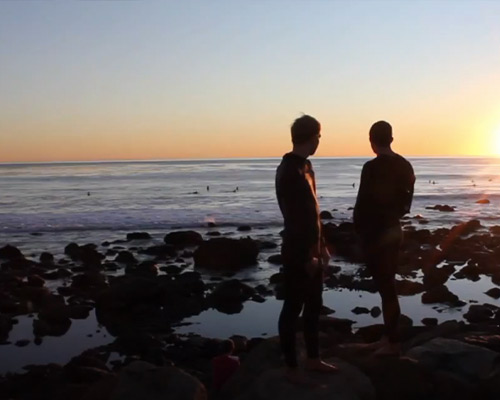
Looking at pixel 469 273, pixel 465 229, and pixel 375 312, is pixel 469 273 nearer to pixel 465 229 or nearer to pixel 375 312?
pixel 375 312

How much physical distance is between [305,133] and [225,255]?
13.1 m

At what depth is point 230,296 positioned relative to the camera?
1311cm

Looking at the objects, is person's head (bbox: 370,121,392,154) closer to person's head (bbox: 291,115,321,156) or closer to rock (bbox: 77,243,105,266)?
person's head (bbox: 291,115,321,156)

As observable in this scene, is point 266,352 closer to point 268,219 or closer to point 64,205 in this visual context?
point 268,219

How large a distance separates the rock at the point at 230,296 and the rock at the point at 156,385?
635 cm

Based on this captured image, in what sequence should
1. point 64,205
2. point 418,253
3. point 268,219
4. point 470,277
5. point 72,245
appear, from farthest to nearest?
point 64,205
point 268,219
point 72,245
point 418,253
point 470,277

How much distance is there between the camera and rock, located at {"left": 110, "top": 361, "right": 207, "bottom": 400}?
570 cm

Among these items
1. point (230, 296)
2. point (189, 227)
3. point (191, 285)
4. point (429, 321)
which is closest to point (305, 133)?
point (429, 321)

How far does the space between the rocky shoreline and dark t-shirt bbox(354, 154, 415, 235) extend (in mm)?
1394

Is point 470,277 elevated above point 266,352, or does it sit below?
below

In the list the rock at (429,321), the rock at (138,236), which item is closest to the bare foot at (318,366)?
the rock at (429,321)

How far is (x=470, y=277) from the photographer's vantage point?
1546cm

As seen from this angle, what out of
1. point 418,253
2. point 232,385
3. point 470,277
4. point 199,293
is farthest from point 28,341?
point 418,253

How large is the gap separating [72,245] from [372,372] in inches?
699
